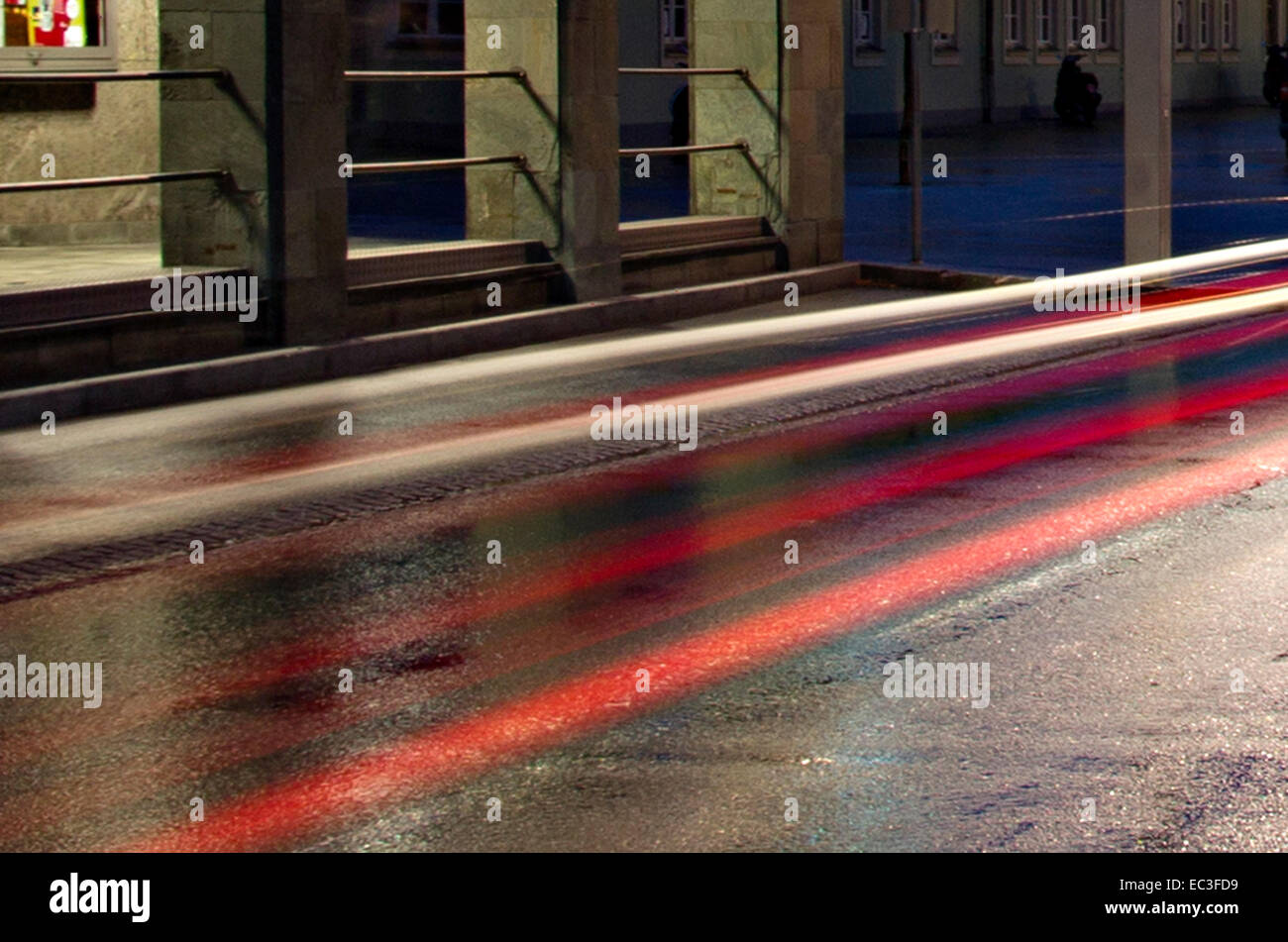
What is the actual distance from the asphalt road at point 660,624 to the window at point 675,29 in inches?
1257

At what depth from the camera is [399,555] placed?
350 inches

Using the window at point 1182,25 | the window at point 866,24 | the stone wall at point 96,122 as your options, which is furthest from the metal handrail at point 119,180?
the window at point 1182,25

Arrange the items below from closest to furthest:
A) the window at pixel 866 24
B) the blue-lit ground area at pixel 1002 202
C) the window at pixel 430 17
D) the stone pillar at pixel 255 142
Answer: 1. the stone pillar at pixel 255 142
2. the blue-lit ground area at pixel 1002 202
3. the window at pixel 430 17
4. the window at pixel 866 24

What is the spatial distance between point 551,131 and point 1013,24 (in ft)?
131

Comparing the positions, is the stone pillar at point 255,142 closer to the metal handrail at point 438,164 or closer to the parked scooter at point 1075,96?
the metal handrail at point 438,164

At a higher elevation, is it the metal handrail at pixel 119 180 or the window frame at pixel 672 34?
the window frame at pixel 672 34

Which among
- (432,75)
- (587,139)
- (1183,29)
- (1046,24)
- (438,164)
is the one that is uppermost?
(1183,29)

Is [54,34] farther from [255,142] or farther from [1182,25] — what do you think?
[1182,25]

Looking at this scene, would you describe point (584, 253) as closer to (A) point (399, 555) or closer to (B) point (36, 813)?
(A) point (399, 555)

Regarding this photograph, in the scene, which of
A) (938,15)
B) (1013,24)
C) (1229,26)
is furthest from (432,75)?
(1229,26)

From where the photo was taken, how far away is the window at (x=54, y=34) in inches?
650

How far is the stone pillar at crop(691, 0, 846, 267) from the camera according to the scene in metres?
19.7

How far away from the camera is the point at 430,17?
4059cm
